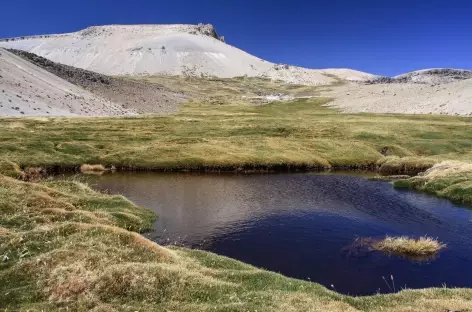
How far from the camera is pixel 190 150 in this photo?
8262 cm

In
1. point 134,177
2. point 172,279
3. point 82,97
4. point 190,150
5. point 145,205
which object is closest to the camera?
point 172,279

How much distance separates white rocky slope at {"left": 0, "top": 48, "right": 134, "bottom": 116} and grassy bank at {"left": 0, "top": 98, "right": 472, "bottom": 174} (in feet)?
48.3

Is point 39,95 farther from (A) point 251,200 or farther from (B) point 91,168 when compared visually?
(A) point 251,200

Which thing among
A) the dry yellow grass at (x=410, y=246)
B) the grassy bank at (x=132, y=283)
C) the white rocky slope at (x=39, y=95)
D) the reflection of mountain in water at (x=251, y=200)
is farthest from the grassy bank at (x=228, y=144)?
the grassy bank at (x=132, y=283)

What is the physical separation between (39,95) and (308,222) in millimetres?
112950

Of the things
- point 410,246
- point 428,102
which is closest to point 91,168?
point 410,246

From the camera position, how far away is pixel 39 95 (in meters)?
134

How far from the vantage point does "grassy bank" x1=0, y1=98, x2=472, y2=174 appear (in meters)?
76.8

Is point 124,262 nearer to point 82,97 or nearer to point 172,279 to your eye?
point 172,279

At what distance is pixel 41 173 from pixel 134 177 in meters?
13.5

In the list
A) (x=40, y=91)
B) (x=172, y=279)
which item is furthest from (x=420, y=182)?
(x=40, y=91)

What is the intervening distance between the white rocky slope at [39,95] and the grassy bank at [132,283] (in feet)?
342

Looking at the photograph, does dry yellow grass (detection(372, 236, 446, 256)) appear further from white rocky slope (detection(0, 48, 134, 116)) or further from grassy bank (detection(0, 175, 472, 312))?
white rocky slope (detection(0, 48, 134, 116))

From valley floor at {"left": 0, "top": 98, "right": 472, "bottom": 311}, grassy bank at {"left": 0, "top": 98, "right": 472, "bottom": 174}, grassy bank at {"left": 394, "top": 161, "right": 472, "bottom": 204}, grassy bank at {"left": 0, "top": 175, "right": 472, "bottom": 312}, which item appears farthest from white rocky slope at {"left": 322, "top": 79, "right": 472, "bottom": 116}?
grassy bank at {"left": 0, "top": 175, "right": 472, "bottom": 312}
